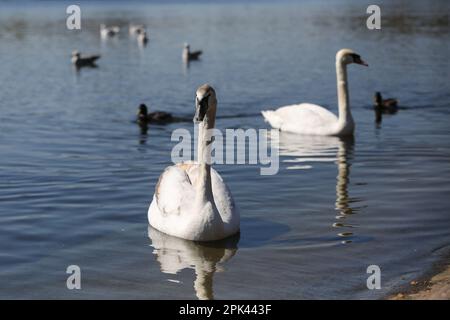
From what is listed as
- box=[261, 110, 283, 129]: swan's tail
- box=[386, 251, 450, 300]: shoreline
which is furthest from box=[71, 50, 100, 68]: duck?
box=[386, 251, 450, 300]: shoreline

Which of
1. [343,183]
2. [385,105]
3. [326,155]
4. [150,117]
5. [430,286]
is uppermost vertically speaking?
[385,105]

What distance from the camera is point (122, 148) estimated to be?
18.0 meters

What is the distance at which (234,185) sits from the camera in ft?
46.4

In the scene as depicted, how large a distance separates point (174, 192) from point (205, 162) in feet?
2.80

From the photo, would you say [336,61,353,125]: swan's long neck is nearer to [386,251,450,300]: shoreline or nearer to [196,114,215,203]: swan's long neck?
[196,114,215,203]: swan's long neck

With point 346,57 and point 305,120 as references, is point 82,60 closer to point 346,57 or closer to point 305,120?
A: point 346,57

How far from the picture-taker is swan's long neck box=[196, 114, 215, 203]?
Result: 1049 centimetres

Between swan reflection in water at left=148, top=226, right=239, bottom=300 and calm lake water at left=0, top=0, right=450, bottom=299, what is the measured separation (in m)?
0.03

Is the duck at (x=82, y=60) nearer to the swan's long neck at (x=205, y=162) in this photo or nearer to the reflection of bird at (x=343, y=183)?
the reflection of bird at (x=343, y=183)

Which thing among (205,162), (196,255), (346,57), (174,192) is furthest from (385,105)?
(196,255)

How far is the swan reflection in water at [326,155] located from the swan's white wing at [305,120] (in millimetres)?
186

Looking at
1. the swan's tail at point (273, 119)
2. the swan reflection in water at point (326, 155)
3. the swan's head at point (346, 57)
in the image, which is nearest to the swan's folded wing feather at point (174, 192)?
the swan reflection in water at point (326, 155)

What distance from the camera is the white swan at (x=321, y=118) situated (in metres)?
19.0
